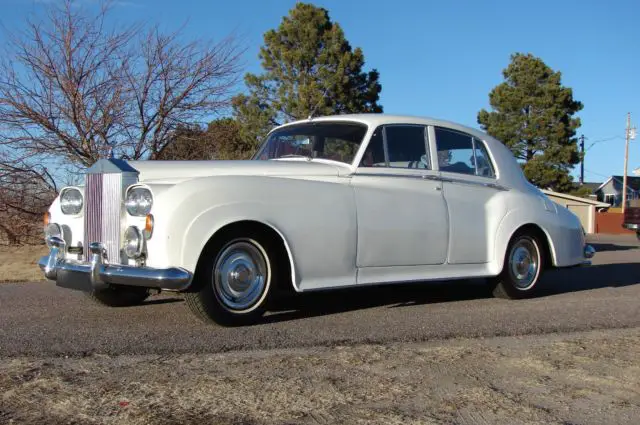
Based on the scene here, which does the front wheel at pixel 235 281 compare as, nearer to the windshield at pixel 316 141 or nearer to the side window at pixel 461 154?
the windshield at pixel 316 141

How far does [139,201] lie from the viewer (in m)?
4.89

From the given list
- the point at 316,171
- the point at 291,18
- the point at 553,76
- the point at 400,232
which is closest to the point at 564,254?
the point at 400,232

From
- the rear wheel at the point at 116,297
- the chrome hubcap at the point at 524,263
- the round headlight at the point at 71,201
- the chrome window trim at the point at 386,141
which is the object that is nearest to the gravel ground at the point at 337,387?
the round headlight at the point at 71,201

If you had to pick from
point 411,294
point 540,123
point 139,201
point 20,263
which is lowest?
point 20,263

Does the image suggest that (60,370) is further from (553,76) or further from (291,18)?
(553,76)

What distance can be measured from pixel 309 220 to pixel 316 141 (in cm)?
130

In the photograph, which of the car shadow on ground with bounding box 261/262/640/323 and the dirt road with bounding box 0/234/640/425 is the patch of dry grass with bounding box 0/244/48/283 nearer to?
the dirt road with bounding box 0/234/640/425

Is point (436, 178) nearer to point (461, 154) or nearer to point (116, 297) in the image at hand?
point (461, 154)

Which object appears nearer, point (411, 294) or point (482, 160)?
point (482, 160)

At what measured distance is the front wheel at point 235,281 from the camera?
16.0 ft

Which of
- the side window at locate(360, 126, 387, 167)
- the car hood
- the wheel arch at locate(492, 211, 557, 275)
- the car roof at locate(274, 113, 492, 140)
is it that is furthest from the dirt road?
the car roof at locate(274, 113, 492, 140)

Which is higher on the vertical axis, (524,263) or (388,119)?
(388,119)

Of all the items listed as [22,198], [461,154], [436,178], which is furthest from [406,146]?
[22,198]

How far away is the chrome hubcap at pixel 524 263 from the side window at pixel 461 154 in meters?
0.83
